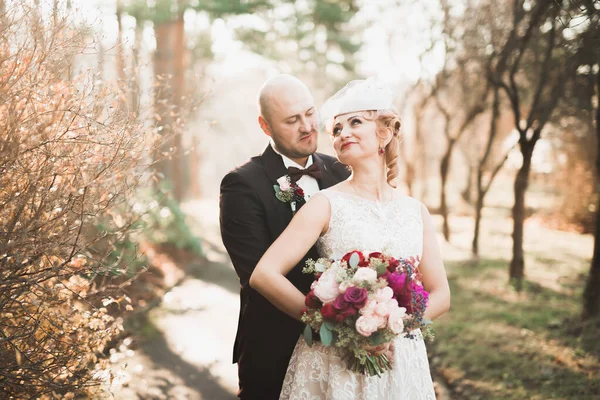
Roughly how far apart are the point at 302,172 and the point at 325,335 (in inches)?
62.2

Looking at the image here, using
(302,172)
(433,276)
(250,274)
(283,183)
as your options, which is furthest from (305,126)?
(433,276)

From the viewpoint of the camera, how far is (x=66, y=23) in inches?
127

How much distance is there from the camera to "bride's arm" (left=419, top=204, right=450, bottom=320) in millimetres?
2994

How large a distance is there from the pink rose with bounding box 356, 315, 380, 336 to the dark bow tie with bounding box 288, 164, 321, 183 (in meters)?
1.56

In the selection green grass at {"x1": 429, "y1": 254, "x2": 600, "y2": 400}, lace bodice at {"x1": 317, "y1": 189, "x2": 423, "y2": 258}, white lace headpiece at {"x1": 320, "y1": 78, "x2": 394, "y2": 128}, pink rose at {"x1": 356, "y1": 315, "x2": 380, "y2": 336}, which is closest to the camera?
pink rose at {"x1": 356, "y1": 315, "x2": 380, "y2": 336}

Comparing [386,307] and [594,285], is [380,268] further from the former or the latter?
[594,285]

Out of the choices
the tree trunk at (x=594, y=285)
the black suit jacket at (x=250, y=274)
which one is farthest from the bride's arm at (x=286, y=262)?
the tree trunk at (x=594, y=285)

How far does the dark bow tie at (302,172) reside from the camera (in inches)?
150

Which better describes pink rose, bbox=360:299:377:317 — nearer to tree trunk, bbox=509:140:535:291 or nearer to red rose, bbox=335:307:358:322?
red rose, bbox=335:307:358:322

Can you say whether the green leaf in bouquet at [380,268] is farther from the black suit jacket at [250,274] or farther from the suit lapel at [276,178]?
the suit lapel at [276,178]

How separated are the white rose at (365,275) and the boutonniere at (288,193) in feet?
4.18

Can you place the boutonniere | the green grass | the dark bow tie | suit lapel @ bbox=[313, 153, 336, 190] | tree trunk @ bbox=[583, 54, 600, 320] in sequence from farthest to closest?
tree trunk @ bbox=[583, 54, 600, 320]
the green grass
suit lapel @ bbox=[313, 153, 336, 190]
the dark bow tie
the boutonniere

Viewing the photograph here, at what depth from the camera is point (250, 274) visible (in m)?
3.54

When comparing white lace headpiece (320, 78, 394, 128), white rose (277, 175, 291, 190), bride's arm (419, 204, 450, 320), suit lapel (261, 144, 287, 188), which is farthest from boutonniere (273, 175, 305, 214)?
bride's arm (419, 204, 450, 320)
